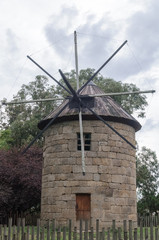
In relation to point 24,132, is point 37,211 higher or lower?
lower

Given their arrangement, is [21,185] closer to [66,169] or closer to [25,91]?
[66,169]

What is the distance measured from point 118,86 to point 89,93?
9.39 metres

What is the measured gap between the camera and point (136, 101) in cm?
2502

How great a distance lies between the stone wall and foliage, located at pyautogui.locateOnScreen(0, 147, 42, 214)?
3954mm

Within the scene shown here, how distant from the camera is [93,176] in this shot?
1327 cm

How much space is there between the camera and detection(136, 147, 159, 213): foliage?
2652cm

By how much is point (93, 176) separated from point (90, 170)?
0.85ft

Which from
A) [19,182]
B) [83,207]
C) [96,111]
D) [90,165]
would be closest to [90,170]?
[90,165]

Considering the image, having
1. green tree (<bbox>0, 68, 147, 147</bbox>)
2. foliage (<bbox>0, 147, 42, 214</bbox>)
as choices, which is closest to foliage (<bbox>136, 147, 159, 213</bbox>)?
green tree (<bbox>0, 68, 147, 147</bbox>)

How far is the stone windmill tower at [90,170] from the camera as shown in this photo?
43.2ft

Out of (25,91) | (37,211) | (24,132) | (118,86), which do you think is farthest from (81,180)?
(25,91)

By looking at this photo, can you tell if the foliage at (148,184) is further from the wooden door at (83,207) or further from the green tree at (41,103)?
the wooden door at (83,207)

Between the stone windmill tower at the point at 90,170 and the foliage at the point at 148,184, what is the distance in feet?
41.3

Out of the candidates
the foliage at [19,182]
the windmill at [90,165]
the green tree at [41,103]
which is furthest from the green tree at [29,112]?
the windmill at [90,165]
